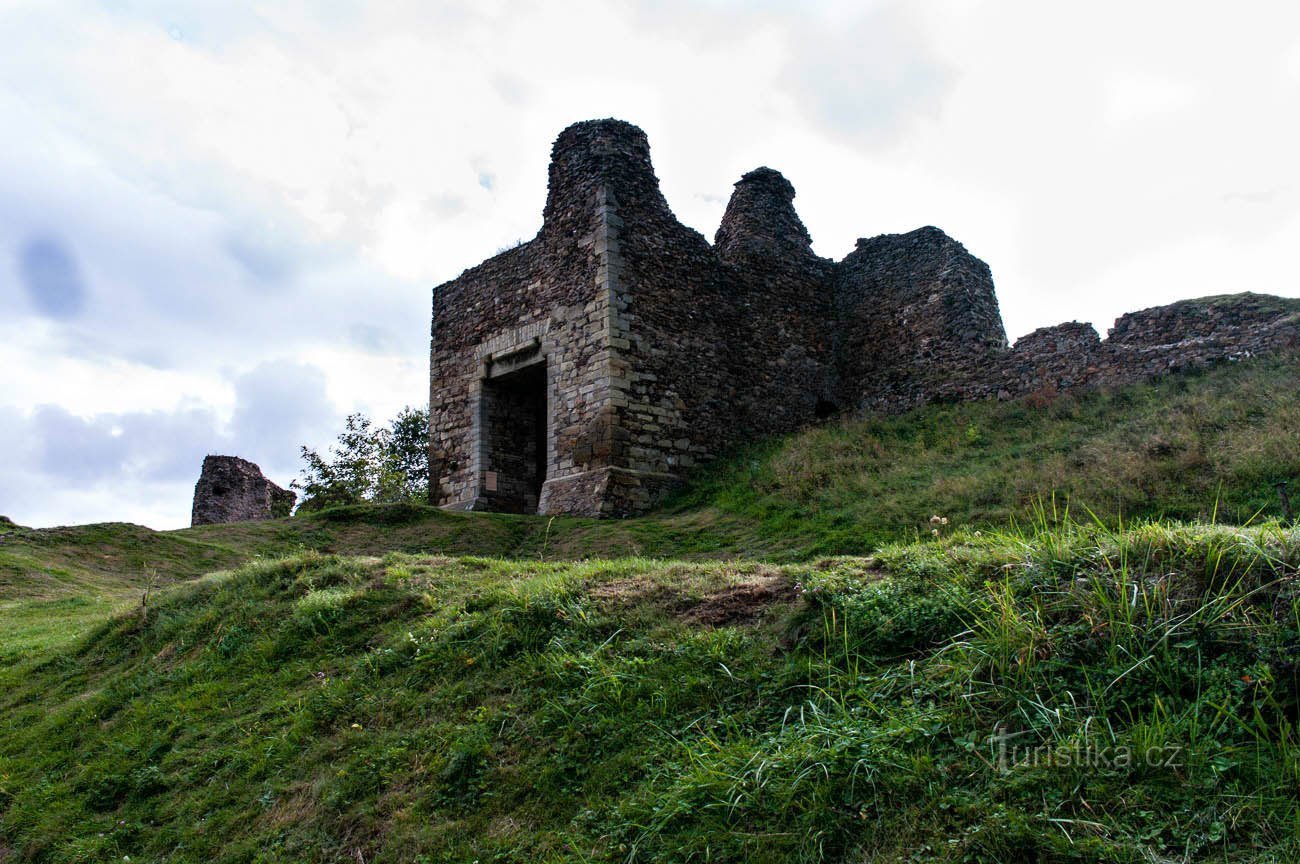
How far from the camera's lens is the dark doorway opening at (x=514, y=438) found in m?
16.1

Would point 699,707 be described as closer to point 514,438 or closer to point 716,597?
point 716,597

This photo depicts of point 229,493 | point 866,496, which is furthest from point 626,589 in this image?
point 229,493

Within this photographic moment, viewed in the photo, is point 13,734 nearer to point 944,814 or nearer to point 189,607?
point 189,607

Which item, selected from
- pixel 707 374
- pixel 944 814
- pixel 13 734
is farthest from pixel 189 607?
pixel 707 374

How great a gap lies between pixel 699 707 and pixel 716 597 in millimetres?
1142

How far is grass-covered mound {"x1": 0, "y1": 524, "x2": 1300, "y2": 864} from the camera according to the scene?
2.80 metres

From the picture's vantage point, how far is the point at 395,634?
18.9ft

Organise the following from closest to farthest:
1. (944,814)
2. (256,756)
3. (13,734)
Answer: (944,814)
(256,756)
(13,734)

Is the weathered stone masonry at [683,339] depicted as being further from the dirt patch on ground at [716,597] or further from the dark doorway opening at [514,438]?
the dirt patch on ground at [716,597]

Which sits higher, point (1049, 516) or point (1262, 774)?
point (1049, 516)

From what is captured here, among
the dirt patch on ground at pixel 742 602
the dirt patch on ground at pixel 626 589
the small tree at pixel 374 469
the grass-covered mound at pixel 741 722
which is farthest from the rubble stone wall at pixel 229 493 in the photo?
the dirt patch on ground at pixel 742 602

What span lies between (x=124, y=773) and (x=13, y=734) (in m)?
1.85

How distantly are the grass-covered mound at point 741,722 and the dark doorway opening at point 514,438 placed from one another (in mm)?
9799

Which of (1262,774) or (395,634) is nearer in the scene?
(1262,774)
